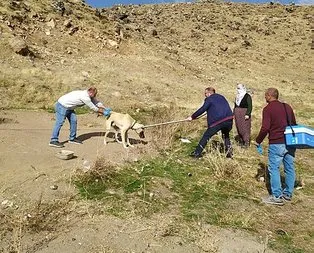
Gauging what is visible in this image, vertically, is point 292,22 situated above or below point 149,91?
above

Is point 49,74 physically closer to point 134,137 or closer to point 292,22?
point 134,137

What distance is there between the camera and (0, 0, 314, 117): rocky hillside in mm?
15367

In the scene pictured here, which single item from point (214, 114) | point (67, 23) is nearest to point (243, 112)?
point (214, 114)

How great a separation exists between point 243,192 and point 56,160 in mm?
3080

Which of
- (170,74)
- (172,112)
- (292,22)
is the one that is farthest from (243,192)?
(292,22)

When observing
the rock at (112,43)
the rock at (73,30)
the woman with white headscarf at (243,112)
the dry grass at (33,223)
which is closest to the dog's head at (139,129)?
the woman with white headscarf at (243,112)

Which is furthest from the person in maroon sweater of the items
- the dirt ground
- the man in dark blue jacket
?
the man in dark blue jacket

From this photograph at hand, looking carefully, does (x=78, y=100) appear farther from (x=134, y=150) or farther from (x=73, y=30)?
(x=73, y=30)

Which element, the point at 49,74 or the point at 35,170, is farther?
the point at 49,74

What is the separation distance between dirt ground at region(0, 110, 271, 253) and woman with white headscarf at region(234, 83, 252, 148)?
84.3 inches

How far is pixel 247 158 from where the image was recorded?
9.14m

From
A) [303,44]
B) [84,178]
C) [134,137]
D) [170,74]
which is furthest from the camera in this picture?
[303,44]

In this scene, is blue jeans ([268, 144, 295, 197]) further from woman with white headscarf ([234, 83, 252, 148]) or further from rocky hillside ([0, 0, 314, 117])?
rocky hillside ([0, 0, 314, 117])

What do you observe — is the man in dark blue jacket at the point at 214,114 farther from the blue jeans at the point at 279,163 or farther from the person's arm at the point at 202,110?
the blue jeans at the point at 279,163
